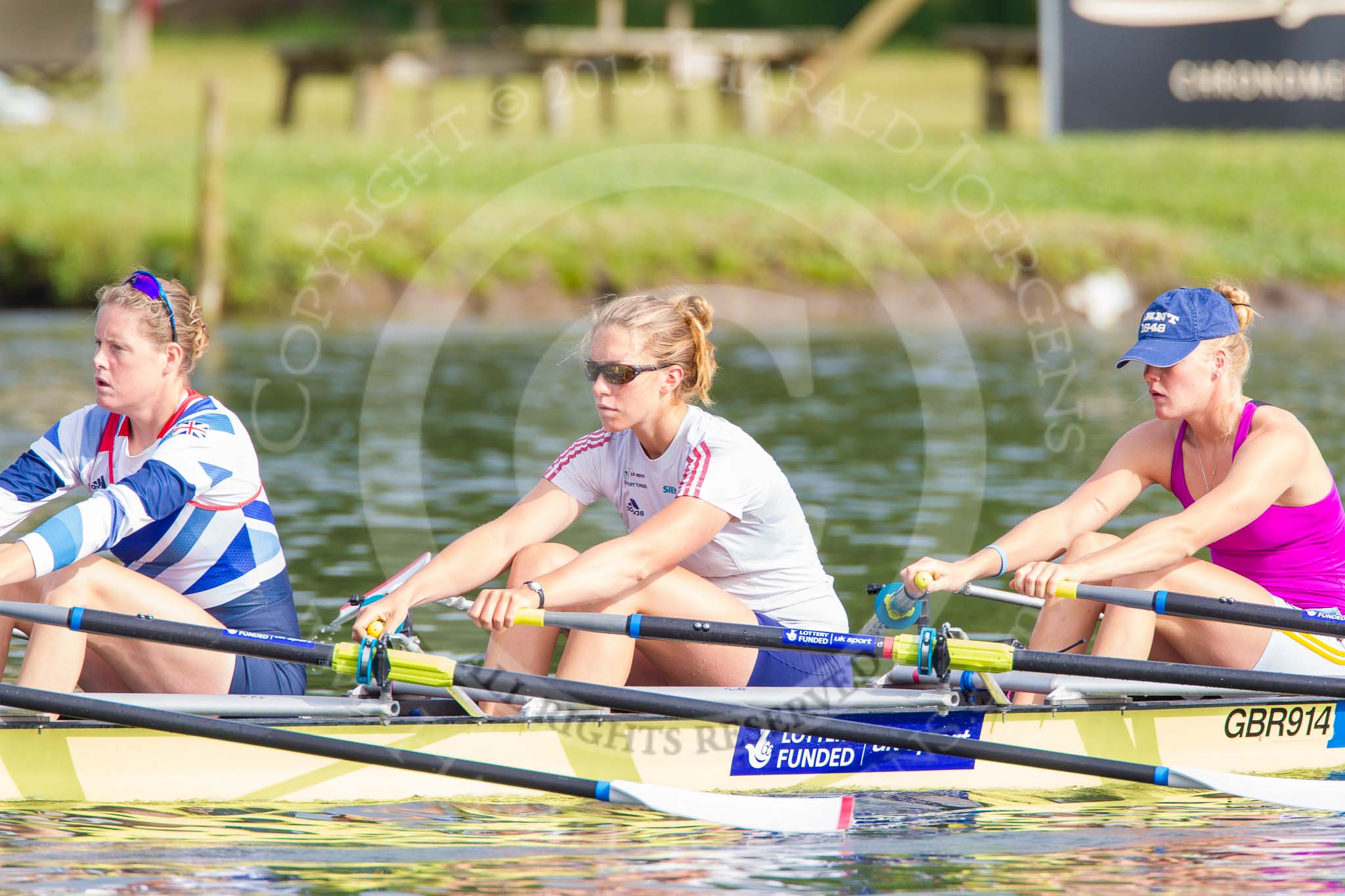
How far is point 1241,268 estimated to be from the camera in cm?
2156

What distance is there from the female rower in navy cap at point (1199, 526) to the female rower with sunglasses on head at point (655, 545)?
0.45 metres

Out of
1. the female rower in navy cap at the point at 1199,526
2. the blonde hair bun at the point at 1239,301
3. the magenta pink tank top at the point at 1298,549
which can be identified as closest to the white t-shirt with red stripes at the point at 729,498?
the female rower in navy cap at the point at 1199,526

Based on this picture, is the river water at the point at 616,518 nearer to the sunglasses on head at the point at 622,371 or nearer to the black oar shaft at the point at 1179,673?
the black oar shaft at the point at 1179,673

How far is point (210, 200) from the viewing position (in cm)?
1880

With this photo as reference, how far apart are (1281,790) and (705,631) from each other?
6.06ft

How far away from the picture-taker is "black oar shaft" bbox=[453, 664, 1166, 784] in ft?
17.3

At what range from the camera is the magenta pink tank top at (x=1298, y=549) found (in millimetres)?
5941

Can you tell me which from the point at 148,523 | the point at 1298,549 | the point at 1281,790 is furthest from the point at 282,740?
the point at 1298,549

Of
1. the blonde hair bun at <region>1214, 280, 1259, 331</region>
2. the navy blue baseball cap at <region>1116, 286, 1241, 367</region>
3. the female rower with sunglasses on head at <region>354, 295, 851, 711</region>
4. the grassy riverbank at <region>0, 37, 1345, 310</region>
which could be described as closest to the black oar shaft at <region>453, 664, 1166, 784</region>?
the female rower with sunglasses on head at <region>354, 295, 851, 711</region>

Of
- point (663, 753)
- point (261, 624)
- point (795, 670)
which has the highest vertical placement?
point (261, 624)

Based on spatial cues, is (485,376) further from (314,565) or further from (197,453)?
(197,453)

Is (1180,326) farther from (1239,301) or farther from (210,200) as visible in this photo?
(210,200)

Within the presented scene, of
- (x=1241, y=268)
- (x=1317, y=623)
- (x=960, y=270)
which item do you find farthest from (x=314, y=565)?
(x=1241, y=268)

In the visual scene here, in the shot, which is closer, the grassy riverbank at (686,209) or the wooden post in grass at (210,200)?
the wooden post in grass at (210,200)
